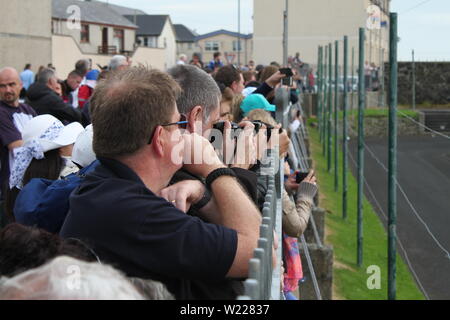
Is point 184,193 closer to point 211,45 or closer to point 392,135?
point 392,135

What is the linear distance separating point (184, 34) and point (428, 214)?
345ft

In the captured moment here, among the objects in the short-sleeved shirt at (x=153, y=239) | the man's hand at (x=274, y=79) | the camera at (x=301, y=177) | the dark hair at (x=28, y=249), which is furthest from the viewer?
the man's hand at (x=274, y=79)

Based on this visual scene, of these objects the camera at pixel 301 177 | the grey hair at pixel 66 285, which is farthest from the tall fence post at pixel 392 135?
the grey hair at pixel 66 285

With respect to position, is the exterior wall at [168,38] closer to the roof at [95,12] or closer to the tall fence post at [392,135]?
the roof at [95,12]

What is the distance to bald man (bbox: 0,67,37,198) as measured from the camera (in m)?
5.90

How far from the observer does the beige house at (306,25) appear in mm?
52362

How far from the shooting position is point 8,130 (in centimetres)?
592

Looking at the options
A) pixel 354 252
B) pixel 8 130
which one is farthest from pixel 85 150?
pixel 354 252

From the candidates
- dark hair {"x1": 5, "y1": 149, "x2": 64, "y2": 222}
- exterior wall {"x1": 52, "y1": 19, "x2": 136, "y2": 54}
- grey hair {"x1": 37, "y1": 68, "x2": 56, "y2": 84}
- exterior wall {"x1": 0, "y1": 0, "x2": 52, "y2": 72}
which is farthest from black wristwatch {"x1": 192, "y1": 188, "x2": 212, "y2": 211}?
exterior wall {"x1": 52, "y1": 19, "x2": 136, "y2": 54}

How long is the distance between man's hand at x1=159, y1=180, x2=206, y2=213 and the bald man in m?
3.72

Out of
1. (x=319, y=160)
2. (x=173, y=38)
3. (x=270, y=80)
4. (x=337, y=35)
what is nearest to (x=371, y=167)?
(x=319, y=160)

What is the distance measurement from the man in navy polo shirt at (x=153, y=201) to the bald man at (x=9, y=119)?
3.71 metres

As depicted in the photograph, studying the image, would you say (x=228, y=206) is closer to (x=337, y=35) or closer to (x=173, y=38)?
(x=337, y=35)

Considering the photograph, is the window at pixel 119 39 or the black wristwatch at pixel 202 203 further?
the window at pixel 119 39
